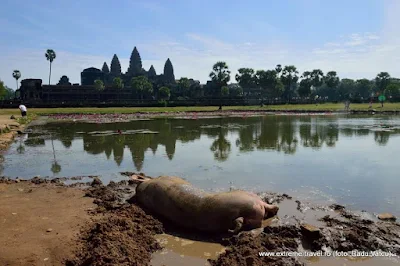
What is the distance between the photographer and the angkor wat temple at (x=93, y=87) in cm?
9000

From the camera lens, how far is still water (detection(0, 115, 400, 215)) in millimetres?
9948

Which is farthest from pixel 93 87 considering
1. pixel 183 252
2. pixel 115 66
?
pixel 183 252

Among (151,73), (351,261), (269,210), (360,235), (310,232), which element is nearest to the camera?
(351,261)

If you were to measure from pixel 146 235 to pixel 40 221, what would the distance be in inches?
88.2

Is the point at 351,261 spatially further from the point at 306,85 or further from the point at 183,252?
the point at 306,85

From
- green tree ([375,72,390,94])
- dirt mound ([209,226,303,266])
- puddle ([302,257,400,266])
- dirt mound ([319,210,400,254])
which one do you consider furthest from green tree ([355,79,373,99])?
puddle ([302,257,400,266])

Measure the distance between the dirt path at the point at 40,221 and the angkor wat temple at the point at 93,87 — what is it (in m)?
64.9

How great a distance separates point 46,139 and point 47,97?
7567 cm

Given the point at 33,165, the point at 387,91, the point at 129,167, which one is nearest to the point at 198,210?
the point at 129,167

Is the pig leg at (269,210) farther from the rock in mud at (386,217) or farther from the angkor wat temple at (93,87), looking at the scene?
the angkor wat temple at (93,87)

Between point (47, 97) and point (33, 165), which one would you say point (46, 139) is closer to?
point (33, 165)

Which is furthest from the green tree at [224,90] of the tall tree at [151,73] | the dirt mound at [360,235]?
the dirt mound at [360,235]

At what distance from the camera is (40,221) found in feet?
22.4

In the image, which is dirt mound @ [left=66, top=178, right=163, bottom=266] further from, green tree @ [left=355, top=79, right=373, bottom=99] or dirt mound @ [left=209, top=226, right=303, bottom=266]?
green tree @ [left=355, top=79, right=373, bottom=99]
